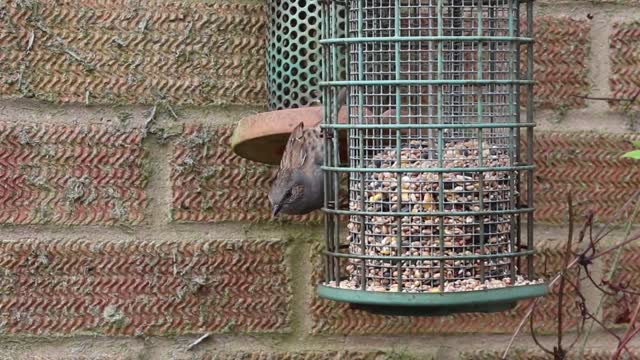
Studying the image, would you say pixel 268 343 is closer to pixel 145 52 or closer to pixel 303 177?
pixel 303 177

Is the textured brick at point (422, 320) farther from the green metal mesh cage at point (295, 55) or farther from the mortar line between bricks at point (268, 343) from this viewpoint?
the green metal mesh cage at point (295, 55)

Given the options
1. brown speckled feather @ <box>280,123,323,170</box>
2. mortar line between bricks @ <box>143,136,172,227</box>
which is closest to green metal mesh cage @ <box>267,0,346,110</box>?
brown speckled feather @ <box>280,123,323,170</box>

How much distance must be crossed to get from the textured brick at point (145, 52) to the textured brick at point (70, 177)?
4.0 inches

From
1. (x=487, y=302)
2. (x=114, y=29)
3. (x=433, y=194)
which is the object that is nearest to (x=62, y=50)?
(x=114, y=29)

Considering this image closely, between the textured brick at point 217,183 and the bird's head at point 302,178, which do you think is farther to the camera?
the textured brick at point 217,183

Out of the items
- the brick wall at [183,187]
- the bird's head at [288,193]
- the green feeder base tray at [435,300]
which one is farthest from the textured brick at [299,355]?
the green feeder base tray at [435,300]

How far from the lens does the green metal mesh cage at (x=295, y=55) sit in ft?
8.83

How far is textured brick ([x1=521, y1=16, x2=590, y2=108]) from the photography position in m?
3.01

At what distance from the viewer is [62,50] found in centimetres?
298

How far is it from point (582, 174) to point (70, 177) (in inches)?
48.9

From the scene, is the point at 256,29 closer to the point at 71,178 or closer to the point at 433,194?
the point at 71,178

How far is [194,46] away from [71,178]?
43 cm

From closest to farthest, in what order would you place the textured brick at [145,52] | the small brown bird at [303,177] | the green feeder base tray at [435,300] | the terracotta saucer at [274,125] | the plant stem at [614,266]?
the green feeder base tray at [435,300]
the terracotta saucer at [274,125]
the small brown bird at [303,177]
the plant stem at [614,266]
the textured brick at [145,52]

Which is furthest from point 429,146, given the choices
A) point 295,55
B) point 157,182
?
point 157,182
